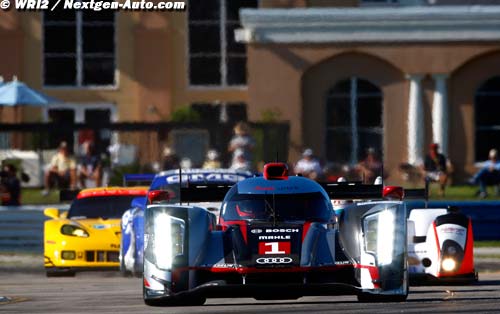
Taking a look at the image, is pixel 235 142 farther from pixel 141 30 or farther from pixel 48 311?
pixel 48 311

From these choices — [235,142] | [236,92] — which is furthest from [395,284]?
[236,92]

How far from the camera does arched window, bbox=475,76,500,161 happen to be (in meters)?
40.7

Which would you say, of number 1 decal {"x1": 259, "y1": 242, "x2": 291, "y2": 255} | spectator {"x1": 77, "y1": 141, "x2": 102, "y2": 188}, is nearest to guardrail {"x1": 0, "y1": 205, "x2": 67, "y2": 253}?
spectator {"x1": 77, "y1": 141, "x2": 102, "y2": 188}

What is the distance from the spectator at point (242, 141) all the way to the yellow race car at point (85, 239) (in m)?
10.3

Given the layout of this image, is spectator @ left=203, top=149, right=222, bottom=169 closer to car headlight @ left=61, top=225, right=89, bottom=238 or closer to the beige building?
the beige building

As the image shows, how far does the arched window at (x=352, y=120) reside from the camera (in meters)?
40.4

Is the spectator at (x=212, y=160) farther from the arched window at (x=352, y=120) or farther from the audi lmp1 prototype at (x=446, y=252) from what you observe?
the audi lmp1 prototype at (x=446, y=252)

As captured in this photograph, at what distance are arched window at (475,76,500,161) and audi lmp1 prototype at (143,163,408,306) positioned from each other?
25.1 meters

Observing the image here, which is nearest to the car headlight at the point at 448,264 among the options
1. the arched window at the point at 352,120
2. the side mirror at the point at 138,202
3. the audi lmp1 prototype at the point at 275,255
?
the side mirror at the point at 138,202

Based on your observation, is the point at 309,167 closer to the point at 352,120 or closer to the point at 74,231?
the point at 352,120

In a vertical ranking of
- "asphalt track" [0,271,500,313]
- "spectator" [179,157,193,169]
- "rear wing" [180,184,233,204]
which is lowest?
"asphalt track" [0,271,500,313]

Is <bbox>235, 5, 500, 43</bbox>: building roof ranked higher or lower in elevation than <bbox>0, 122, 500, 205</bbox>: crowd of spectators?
higher

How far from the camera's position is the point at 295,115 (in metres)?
40.4

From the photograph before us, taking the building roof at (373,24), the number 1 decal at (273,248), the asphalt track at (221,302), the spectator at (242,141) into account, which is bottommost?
the asphalt track at (221,302)
